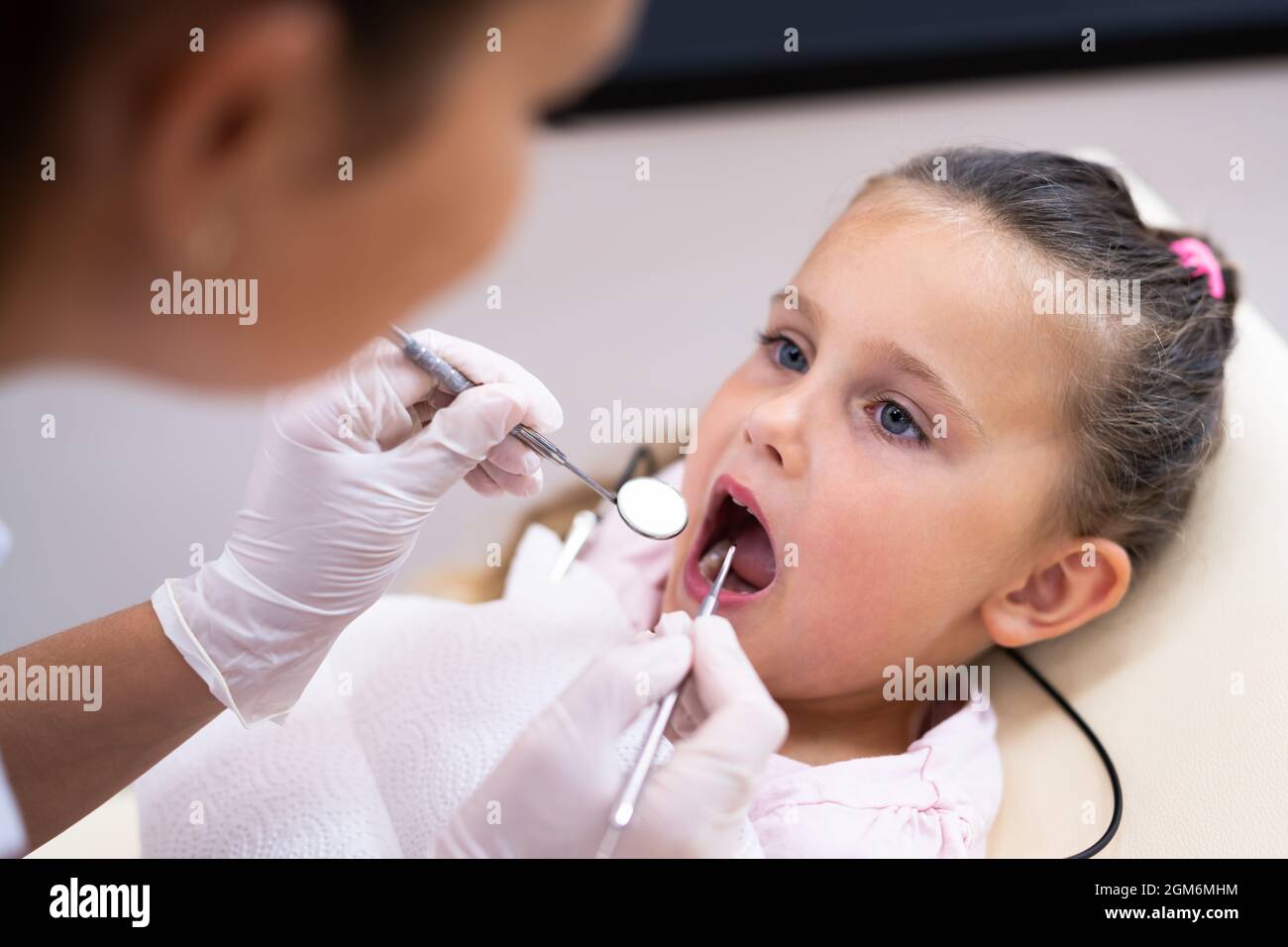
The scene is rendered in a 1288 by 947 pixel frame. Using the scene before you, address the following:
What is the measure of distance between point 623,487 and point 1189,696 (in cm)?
62

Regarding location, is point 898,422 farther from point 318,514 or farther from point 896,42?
point 896,42

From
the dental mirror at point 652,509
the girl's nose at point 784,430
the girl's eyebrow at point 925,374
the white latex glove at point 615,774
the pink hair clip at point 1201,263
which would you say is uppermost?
the pink hair clip at point 1201,263

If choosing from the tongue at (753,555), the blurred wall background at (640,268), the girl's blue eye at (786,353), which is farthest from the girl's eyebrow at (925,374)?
the blurred wall background at (640,268)

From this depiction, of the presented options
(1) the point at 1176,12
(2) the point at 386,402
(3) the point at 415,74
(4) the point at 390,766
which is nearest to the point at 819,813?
(4) the point at 390,766

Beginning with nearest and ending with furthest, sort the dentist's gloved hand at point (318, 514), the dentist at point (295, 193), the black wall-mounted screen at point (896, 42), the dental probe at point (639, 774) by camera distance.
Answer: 1. the dentist at point (295, 193)
2. the dental probe at point (639, 774)
3. the dentist's gloved hand at point (318, 514)
4. the black wall-mounted screen at point (896, 42)

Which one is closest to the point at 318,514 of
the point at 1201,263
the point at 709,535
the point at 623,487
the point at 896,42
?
the point at 623,487

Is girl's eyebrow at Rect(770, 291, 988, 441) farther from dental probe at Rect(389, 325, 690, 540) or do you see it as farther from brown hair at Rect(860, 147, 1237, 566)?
dental probe at Rect(389, 325, 690, 540)

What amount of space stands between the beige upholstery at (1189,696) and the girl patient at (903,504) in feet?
0.15

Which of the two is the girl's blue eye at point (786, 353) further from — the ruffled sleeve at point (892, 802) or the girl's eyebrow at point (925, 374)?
the ruffled sleeve at point (892, 802)

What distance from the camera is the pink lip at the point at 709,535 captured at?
112 cm

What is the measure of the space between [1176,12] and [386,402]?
230 centimetres

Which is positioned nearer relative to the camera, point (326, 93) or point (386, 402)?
point (326, 93)

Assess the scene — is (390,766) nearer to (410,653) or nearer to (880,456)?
(410,653)

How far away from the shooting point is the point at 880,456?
1115 mm
